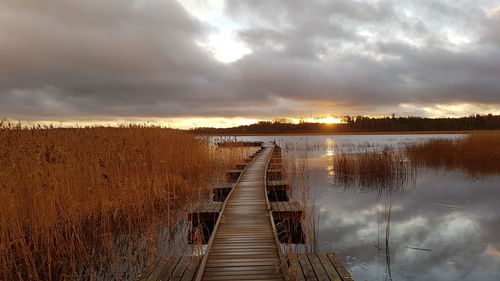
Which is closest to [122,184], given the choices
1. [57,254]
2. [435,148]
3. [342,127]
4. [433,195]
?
[57,254]

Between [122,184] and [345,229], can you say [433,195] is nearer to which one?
[345,229]

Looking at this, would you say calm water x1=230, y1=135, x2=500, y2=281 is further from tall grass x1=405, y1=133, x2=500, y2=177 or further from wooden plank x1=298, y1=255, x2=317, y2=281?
tall grass x1=405, y1=133, x2=500, y2=177

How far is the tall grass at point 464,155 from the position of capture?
17386 millimetres

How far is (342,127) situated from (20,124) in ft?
297

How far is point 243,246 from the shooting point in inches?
196

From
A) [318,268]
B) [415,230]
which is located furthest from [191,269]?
[415,230]

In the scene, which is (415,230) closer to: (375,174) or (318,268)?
(318,268)

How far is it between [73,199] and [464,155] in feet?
74.1

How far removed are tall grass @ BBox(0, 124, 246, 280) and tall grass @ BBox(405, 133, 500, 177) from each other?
15.0 metres

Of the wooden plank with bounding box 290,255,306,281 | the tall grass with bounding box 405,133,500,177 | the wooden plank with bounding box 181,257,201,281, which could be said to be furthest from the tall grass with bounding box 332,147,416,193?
the wooden plank with bounding box 181,257,201,281

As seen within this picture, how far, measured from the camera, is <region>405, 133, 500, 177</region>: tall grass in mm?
17386

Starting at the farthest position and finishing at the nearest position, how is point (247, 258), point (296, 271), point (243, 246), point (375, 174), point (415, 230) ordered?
point (375, 174)
point (415, 230)
point (243, 246)
point (247, 258)
point (296, 271)

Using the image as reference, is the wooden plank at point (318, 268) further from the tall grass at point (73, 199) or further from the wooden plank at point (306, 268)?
the tall grass at point (73, 199)

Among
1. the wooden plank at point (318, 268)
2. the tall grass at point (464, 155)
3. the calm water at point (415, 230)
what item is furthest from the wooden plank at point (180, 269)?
the tall grass at point (464, 155)
